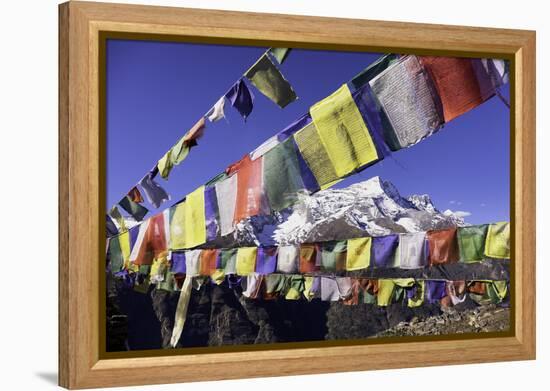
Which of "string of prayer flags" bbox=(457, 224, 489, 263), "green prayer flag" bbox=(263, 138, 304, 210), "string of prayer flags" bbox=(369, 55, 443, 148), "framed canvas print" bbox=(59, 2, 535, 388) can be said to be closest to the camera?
"framed canvas print" bbox=(59, 2, 535, 388)

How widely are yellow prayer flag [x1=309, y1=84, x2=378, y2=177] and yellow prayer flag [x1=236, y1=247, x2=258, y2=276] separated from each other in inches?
26.7

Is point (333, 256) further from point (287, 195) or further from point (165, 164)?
point (165, 164)

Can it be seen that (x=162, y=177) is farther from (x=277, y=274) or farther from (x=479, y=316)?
(x=479, y=316)

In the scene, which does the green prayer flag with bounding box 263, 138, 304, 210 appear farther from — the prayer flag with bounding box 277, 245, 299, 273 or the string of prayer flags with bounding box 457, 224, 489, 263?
the string of prayer flags with bounding box 457, 224, 489, 263

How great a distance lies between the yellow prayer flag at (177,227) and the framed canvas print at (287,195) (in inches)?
0.4

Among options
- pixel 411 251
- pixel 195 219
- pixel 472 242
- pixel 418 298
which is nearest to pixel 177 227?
pixel 195 219

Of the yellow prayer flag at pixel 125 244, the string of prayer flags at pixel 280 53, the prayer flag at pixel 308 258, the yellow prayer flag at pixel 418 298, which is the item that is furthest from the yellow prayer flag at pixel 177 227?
the yellow prayer flag at pixel 418 298

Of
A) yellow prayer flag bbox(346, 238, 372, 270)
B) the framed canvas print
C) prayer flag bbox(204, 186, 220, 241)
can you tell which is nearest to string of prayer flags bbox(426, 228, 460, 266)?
the framed canvas print

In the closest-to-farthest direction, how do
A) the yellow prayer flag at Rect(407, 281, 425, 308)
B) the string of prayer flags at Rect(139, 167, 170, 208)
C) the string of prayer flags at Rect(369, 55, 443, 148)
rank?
the string of prayer flags at Rect(139, 167, 170, 208)
the string of prayer flags at Rect(369, 55, 443, 148)
the yellow prayer flag at Rect(407, 281, 425, 308)

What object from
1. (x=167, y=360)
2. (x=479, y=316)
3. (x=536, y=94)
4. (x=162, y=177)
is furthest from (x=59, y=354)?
(x=536, y=94)

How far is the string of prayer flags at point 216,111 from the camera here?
7.00 m

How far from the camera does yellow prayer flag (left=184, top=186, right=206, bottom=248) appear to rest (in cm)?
698

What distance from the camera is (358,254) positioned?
7.36 m

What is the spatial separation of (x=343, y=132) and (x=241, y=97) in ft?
2.15
